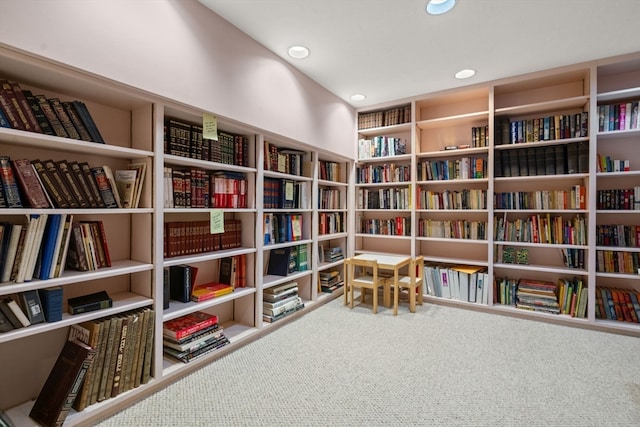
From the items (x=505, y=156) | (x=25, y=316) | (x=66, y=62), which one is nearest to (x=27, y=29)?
(x=66, y=62)

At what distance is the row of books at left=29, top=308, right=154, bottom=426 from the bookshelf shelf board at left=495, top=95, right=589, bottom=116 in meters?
3.69

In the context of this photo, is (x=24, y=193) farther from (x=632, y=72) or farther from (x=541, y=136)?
(x=632, y=72)

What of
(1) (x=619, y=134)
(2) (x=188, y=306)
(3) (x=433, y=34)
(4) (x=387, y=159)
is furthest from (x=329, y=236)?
(1) (x=619, y=134)

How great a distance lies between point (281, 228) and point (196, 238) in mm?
904

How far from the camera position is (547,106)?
3037mm

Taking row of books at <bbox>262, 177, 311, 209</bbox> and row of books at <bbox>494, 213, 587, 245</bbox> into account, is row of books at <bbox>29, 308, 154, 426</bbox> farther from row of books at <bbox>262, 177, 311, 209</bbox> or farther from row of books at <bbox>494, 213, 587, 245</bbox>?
row of books at <bbox>494, 213, 587, 245</bbox>

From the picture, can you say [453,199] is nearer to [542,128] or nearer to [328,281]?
[542,128]

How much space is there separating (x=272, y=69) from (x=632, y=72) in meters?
3.38

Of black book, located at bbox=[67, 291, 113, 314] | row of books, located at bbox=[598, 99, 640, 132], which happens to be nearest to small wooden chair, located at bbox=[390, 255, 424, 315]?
row of books, located at bbox=[598, 99, 640, 132]

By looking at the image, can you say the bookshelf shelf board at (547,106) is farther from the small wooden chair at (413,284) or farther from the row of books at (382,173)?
the small wooden chair at (413,284)

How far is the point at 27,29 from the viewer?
49.5 inches

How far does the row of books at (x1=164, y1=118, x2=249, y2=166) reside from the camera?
1.99 meters

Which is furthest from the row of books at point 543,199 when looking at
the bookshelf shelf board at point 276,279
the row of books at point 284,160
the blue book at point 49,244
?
the blue book at point 49,244

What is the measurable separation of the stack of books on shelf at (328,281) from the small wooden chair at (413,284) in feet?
2.31
